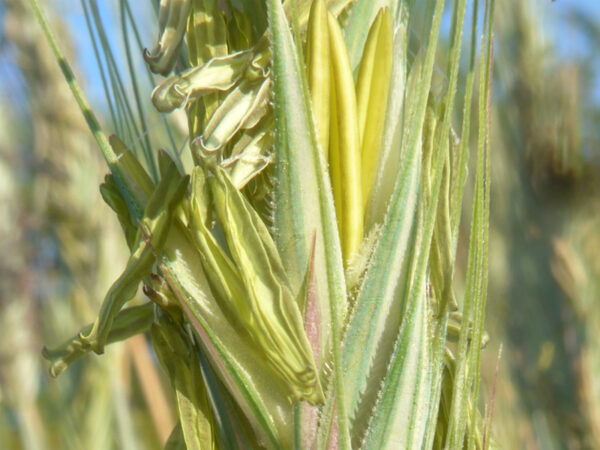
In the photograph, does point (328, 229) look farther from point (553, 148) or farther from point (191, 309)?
point (553, 148)

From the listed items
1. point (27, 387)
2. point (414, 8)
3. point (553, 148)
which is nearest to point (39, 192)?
point (27, 387)

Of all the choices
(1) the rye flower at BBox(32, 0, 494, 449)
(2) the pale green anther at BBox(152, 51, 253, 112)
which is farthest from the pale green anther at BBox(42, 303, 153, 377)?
(2) the pale green anther at BBox(152, 51, 253, 112)

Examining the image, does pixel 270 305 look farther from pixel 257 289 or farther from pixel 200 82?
pixel 200 82

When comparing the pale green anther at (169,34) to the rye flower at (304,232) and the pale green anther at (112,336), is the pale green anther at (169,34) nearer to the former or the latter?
the rye flower at (304,232)

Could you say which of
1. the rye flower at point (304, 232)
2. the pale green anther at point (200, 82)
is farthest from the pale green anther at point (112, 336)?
the pale green anther at point (200, 82)

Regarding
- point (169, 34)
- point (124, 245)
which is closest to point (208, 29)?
point (169, 34)
